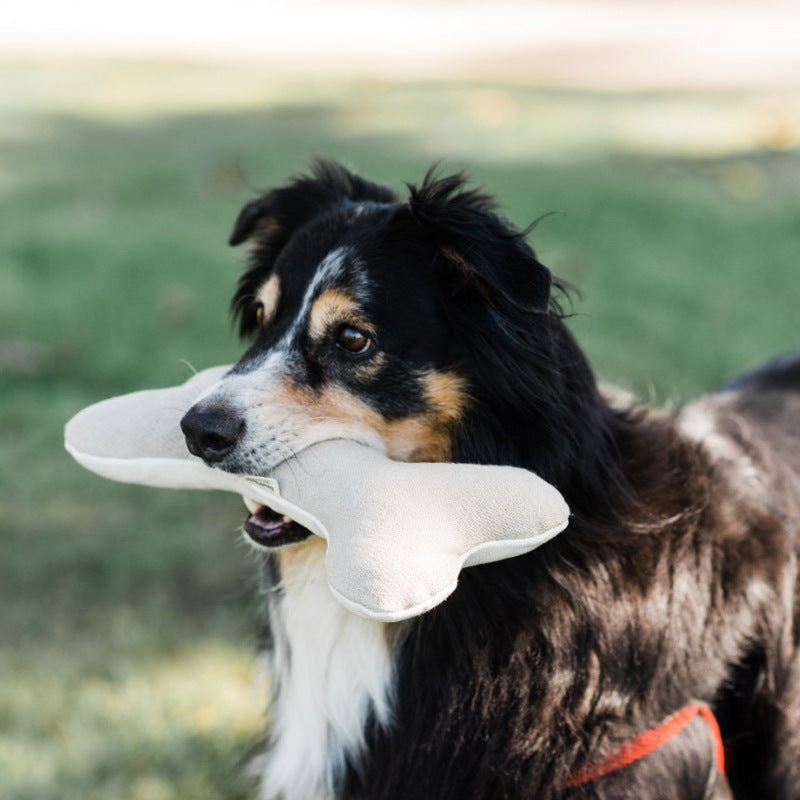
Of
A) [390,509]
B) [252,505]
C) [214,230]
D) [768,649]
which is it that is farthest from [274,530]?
[214,230]

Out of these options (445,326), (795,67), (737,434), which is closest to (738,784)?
(737,434)

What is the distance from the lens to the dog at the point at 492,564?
2594mm

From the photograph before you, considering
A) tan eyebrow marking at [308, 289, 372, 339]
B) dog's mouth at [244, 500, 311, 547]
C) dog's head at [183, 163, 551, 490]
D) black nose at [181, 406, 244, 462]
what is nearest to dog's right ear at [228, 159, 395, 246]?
dog's head at [183, 163, 551, 490]

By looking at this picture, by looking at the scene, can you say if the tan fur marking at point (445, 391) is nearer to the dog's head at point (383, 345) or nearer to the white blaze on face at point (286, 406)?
the dog's head at point (383, 345)

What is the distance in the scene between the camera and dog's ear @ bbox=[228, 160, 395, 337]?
3.15 m

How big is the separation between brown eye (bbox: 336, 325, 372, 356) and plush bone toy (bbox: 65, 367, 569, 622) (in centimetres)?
23

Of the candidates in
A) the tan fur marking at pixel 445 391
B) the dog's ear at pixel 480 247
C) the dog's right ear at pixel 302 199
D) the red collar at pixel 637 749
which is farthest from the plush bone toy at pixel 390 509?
the dog's right ear at pixel 302 199

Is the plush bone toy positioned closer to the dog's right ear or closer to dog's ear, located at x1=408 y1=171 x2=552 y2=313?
dog's ear, located at x1=408 y1=171 x2=552 y2=313

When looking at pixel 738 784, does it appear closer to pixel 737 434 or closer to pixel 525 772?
pixel 525 772

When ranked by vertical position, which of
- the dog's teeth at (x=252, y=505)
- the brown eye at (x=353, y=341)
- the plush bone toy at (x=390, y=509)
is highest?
the brown eye at (x=353, y=341)

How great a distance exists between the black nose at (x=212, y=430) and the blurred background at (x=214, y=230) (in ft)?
3.45

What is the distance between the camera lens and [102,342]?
652 centimetres

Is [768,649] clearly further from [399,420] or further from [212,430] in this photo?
[212,430]

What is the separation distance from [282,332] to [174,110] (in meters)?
9.47
